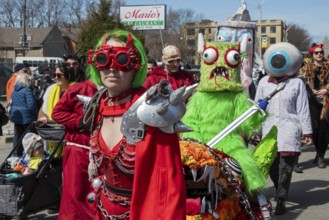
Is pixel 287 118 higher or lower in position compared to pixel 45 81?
lower

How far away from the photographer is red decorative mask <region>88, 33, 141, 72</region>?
9.07 ft

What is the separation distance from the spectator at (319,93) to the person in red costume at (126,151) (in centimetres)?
647

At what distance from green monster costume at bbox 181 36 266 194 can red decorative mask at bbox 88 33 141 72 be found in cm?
166

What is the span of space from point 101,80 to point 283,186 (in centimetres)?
366

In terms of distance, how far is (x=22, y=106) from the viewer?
8.19m

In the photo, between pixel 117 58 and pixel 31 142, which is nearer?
pixel 117 58

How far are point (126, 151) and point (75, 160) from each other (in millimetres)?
2305

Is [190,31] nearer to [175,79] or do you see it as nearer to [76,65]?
[175,79]

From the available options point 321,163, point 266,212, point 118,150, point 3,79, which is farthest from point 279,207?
point 3,79

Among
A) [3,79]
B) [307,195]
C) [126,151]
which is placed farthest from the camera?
[3,79]

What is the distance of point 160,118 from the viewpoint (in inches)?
94.3

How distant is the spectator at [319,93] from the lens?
29.3ft

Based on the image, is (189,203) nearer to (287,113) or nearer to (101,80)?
(101,80)

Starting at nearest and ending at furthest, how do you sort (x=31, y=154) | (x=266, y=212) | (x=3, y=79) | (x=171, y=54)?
(x=266, y=212)
(x=31, y=154)
(x=171, y=54)
(x=3, y=79)
